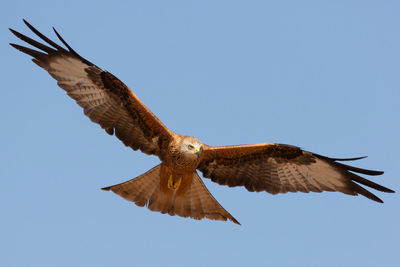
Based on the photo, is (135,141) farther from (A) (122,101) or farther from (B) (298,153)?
(B) (298,153)

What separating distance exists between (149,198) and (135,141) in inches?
42.3

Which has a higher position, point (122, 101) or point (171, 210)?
point (122, 101)

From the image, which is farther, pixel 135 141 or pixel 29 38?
pixel 135 141

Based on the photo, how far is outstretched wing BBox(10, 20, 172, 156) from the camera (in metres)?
11.6

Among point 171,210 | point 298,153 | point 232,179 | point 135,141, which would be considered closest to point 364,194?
point 298,153

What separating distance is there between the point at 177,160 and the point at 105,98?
1.74m

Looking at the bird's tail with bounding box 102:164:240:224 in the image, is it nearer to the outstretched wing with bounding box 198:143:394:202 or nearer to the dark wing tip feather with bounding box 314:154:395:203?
the outstretched wing with bounding box 198:143:394:202

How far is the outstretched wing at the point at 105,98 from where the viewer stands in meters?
11.6

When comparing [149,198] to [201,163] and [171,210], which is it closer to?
[171,210]

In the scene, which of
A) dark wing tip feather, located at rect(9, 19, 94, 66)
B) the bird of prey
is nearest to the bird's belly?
the bird of prey

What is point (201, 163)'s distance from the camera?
41.5 ft

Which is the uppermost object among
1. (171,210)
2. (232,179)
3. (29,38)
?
(29,38)

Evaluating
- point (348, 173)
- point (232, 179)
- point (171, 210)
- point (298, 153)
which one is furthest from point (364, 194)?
point (171, 210)

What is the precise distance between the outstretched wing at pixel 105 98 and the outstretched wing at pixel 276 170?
117 cm
